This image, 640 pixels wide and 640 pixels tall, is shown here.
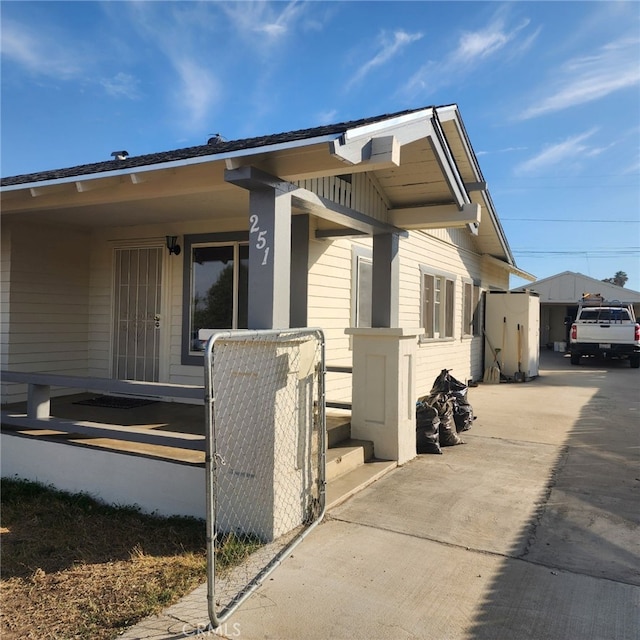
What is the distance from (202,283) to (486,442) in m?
4.41

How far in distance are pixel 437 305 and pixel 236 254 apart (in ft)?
19.0

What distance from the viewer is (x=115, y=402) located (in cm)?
693

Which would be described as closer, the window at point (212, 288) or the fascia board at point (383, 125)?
the fascia board at point (383, 125)

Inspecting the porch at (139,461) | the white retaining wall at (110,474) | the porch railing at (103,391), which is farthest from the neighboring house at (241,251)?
the white retaining wall at (110,474)

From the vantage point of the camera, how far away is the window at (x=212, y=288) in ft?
22.2

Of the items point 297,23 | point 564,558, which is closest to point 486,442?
point 564,558

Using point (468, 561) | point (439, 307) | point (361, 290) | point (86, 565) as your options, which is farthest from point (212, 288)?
point (439, 307)

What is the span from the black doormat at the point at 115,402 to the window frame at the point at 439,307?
5421 mm

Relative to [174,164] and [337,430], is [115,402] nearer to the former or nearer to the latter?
[337,430]

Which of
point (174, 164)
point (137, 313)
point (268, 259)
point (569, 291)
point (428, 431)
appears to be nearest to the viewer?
point (268, 259)

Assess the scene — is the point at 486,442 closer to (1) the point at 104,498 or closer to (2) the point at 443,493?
(2) the point at 443,493

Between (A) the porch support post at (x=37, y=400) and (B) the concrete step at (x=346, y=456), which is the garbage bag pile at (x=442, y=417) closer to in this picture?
(B) the concrete step at (x=346, y=456)

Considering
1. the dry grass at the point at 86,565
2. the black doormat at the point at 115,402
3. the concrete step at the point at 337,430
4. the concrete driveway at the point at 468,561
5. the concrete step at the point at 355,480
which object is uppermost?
the black doormat at the point at 115,402

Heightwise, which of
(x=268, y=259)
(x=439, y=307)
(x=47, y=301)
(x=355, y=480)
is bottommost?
(x=355, y=480)
